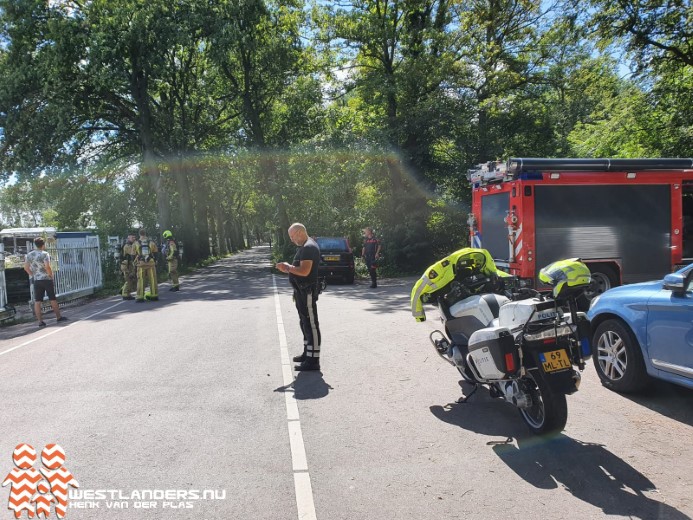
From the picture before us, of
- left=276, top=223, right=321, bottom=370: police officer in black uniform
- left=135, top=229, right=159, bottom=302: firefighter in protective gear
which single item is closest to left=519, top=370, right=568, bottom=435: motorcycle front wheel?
left=276, top=223, right=321, bottom=370: police officer in black uniform

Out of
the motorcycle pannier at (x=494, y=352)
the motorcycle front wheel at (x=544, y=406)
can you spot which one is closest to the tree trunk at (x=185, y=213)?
the motorcycle pannier at (x=494, y=352)

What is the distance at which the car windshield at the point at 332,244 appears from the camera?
18.7 metres

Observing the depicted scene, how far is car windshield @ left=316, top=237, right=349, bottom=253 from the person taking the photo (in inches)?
736

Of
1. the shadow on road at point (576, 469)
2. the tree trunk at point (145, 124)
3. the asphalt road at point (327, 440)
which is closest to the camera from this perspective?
the shadow on road at point (576, 469)

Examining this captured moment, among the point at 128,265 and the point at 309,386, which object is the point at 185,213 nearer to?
the point at 128,265

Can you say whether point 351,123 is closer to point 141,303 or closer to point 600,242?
point 141,303

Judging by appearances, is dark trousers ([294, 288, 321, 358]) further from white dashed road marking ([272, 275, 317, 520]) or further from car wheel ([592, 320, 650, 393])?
car wheel ([592, 320, 650, 393])

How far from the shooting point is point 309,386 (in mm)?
5938

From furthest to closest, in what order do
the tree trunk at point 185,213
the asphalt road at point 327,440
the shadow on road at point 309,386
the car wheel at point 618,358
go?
the tree trunk at point 185,213, the shadow on road at point 309,386, the car wheel at point 618,358, the asphalt road at point 327,440

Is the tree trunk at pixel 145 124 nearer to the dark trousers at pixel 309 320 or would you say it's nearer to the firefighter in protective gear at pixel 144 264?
the firefighter in protective gear at pixel 144 264

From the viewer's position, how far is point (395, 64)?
76.2ft

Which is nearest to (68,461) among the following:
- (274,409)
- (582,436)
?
(274,409)

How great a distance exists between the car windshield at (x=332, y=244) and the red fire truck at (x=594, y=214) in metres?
8.65

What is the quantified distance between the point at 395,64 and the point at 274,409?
2090cm
